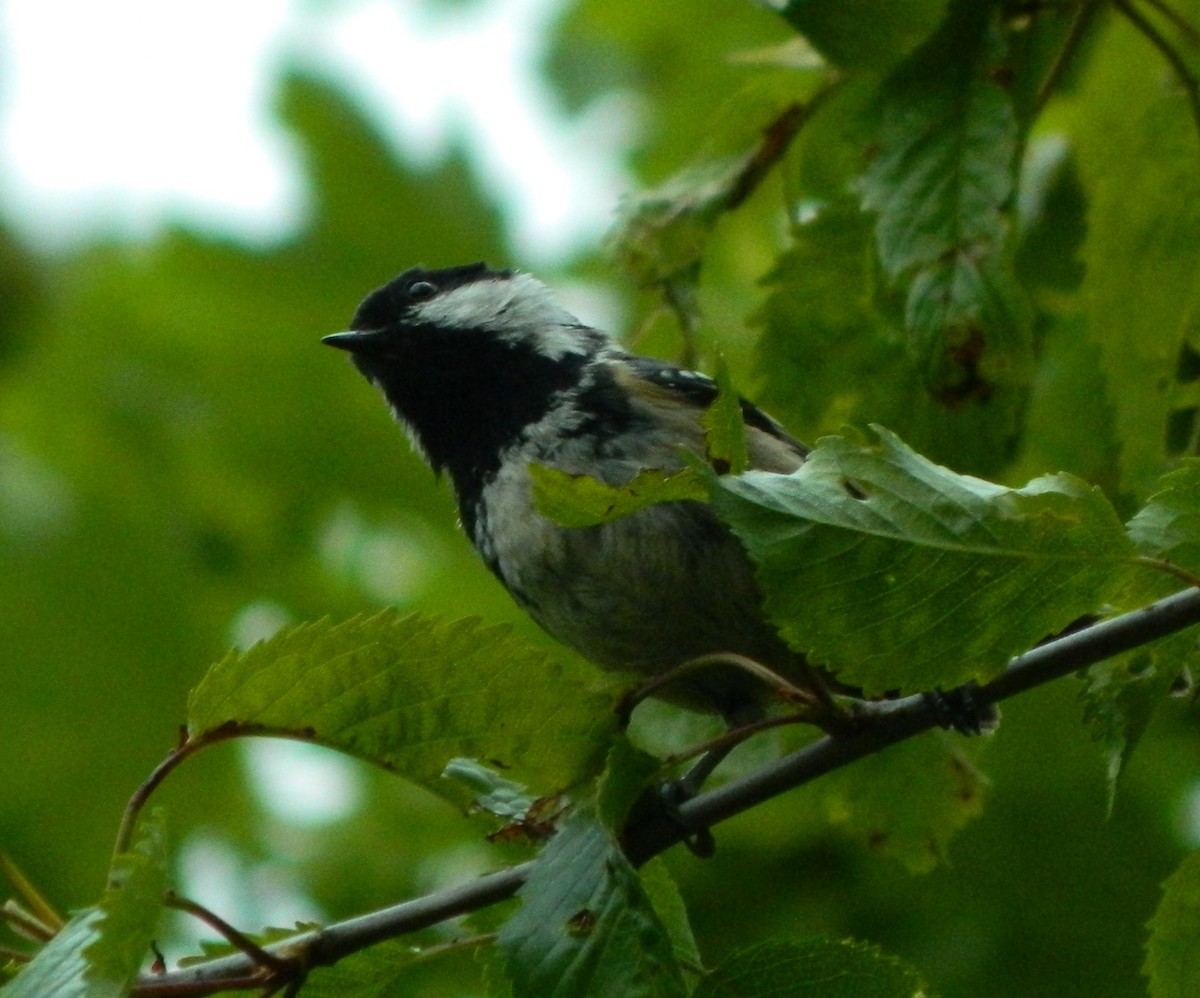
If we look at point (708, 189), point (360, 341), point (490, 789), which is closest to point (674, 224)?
point (708, 189)

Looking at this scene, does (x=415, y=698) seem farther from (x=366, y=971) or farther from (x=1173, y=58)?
(x=1173, y=58)

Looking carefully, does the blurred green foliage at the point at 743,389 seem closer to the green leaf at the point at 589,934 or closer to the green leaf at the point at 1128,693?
the green leaf at the point at 1128,693

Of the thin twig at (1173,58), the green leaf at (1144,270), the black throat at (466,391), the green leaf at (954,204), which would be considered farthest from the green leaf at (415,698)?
the thin twig at (1173,58)

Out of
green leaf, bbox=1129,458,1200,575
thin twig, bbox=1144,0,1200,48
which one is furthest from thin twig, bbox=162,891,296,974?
thin twig, bbox=1144,0,1200,48

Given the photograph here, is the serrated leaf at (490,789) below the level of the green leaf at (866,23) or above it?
below

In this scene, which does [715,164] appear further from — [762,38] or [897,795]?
[762,38]

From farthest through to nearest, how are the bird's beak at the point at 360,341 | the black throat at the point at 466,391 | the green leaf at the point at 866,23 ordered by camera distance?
the bird's beak at the point at 360,341 < the black throat at the point at 466,391 < the green leaf at the point at 866,23

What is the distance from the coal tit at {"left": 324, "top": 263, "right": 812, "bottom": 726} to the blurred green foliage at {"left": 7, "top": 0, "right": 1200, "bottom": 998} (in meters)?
0.24

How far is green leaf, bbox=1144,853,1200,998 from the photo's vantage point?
246cm

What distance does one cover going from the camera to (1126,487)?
3273 mm

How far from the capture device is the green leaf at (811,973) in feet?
7.44

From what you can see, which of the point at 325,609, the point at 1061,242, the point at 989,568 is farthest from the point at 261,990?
the point at 325,609

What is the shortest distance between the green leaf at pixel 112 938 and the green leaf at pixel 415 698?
0.98 ft

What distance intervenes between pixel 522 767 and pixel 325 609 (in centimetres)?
343
